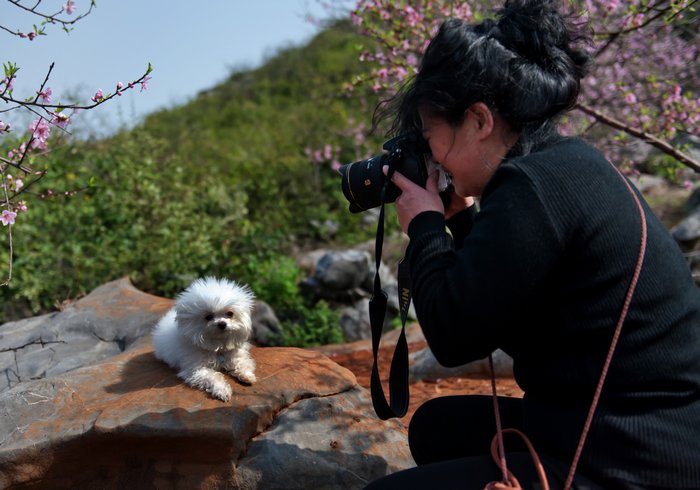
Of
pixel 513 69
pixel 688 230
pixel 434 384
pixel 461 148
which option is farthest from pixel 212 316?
pixel 688 230

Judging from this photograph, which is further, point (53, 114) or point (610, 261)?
point (53, 114)

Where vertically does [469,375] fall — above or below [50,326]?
below

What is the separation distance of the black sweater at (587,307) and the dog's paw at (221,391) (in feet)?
4.49

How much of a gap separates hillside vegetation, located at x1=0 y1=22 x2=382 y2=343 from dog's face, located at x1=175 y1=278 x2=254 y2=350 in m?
2.15

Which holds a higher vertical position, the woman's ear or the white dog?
the woman's ear

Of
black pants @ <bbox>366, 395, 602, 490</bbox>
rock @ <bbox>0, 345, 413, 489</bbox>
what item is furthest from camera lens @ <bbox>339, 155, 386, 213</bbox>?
rock @ <bbox>0, 345, 413, 489</bbox>

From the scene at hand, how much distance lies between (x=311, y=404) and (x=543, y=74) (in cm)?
174

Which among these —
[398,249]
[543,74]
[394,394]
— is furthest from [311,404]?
[398,249]

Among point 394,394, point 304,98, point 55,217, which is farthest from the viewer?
point 304,98

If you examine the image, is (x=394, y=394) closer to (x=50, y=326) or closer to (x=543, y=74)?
(x=543, y=74)

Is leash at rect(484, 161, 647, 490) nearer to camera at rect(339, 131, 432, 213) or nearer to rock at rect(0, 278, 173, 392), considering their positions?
camera at rect(339, 131, 432, 213)

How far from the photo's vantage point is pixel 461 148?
1855mm

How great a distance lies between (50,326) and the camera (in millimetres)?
4066

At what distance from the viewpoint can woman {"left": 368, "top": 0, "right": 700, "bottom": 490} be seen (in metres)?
1.54
